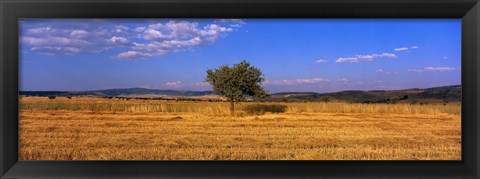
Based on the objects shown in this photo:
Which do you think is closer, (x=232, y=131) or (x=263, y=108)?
(x=232, y=131)

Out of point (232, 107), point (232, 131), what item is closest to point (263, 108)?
point (232, 107)

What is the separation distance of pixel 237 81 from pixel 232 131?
8.05ft

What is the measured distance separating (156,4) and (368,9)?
98cm

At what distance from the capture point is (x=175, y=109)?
5.30 meters

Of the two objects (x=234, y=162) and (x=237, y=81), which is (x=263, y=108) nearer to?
(x=237, y=81)

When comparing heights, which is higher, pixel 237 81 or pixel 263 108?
pixel 237 81

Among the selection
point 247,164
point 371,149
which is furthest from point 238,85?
point 247,164

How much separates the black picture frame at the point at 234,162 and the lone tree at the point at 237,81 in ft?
17.5

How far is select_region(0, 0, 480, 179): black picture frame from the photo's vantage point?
1.68m

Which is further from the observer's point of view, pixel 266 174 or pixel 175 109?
pixel 175 109

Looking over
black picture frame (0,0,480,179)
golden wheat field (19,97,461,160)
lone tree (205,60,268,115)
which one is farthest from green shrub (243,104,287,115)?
black picture frame (0,0,480,179)

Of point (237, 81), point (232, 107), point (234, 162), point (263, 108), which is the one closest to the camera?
point (234, 162)

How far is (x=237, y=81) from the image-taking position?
7359 mm
